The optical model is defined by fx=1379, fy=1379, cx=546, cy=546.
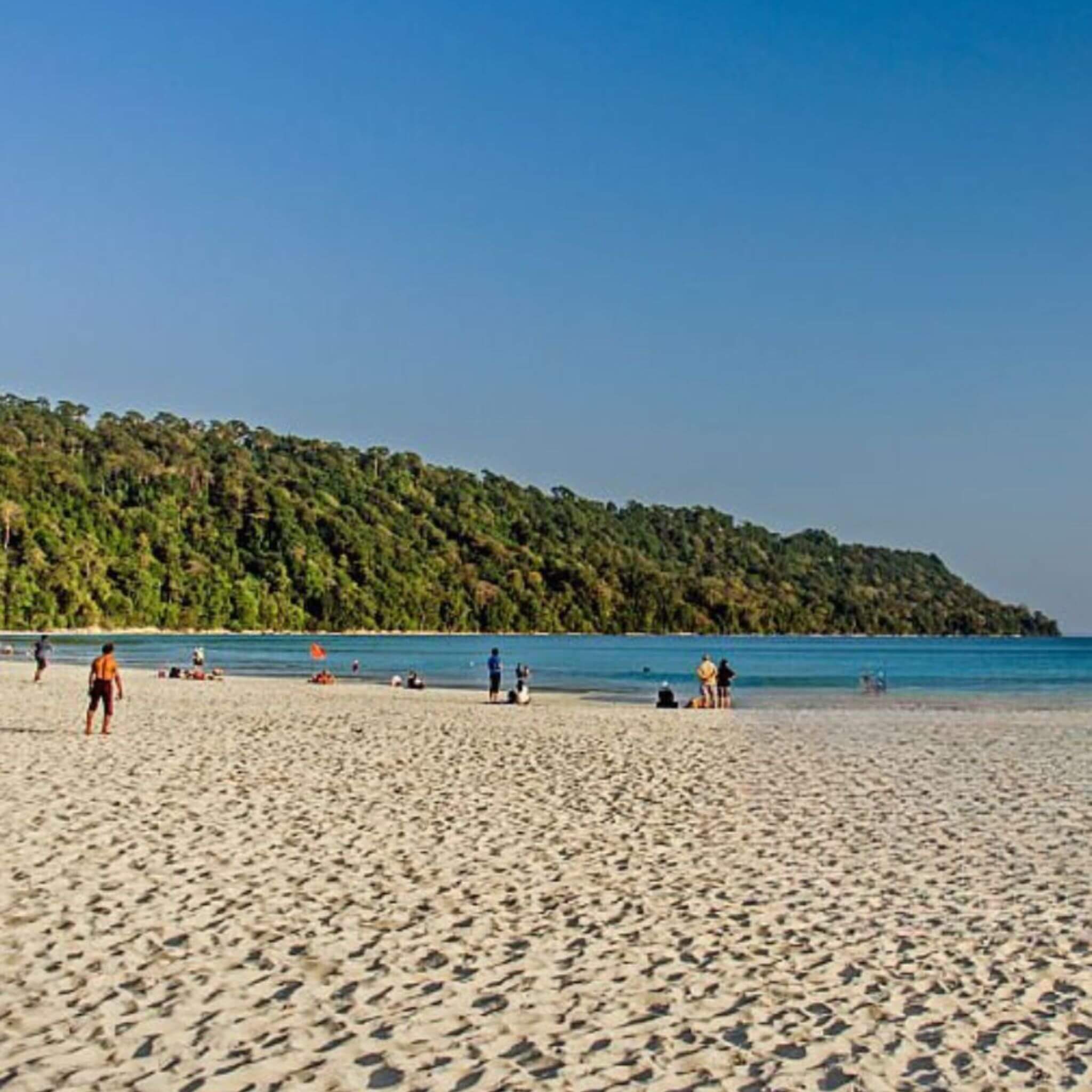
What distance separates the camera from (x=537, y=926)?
10.2 meters

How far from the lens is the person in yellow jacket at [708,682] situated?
4050cm

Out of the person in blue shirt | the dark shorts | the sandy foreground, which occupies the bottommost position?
the sandy foreground

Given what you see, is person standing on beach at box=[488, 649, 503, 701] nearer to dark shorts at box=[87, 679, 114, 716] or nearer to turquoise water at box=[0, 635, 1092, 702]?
turquoise water at box=[0, 635, 1092, 702]

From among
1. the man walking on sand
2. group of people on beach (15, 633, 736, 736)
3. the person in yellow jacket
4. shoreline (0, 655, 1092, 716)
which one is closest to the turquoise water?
shoreline (0, 655, 1092, 716)

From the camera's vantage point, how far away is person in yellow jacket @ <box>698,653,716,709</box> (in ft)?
133

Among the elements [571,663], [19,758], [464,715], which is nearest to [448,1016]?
[19,758]

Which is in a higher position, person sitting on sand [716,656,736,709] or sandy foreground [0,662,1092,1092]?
person sitting on sand [716,656,736,709]

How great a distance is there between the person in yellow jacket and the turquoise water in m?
6.73

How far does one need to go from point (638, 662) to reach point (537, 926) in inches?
3646

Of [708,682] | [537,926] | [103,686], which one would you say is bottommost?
[537,926]

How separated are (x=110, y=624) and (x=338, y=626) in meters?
36.2

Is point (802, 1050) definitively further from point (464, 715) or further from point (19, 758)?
point (464, 715)

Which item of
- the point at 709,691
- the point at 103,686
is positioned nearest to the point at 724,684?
the point at 709,691

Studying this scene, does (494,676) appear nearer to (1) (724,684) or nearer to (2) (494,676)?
(2) (494,676)
